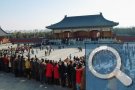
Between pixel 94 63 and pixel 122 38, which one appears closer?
pixel 94 63

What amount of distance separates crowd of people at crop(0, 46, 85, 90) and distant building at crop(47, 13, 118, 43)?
38.4 meters

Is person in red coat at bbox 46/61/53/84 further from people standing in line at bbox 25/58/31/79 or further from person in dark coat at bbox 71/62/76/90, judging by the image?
people standing in line at bbox 25/58/31/79

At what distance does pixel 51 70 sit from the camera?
14.9 m

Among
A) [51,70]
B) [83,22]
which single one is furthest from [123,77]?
[83,22]

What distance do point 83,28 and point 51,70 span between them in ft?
151

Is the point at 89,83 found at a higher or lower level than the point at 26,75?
higher

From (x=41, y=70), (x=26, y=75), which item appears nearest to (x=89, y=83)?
(x=41, y=70)

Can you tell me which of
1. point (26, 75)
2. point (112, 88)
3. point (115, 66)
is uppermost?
point (115, 66)

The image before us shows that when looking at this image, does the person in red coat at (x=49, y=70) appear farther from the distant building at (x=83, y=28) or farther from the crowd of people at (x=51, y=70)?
the distant building at (x=83, y=28)

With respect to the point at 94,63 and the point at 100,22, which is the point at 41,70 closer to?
the point at 94,63

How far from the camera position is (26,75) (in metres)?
17.7

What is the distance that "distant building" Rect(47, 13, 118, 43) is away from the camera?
57500mm

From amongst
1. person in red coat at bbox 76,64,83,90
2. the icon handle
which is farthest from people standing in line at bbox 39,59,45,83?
the icon handle

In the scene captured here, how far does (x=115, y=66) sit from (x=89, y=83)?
3.07ft
